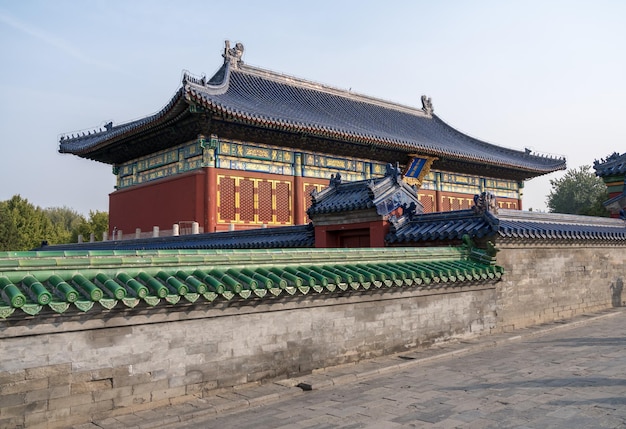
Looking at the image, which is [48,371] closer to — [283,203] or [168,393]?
[168,393]

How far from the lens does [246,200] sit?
63.1 feet

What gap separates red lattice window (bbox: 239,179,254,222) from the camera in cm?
1908

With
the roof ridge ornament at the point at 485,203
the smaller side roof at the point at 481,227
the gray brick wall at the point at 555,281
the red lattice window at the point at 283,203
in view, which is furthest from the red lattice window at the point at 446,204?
the roof ridge ornament at the point at 485,203

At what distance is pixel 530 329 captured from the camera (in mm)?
10539

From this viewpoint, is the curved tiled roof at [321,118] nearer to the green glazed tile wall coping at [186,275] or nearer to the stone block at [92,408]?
the green glazed tile wall coping at [186,275]

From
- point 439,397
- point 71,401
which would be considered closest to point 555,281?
point 439,397

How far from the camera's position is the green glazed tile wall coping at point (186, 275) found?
4945 millimetres

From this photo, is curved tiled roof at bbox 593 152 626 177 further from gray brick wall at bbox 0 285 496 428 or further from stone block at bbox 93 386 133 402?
stone block at bbox 93 386 133 402

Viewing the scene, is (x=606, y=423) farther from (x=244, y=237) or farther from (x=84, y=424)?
(x=244, y=237)

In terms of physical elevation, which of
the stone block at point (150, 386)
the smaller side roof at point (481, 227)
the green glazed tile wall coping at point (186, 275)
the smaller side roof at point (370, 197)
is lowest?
the stone block at point (150, 386)

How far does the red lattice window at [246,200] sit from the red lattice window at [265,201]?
1.09 feet

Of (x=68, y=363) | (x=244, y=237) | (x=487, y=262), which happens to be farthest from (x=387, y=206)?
(x=68, y=363)

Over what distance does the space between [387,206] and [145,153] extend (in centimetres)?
1338

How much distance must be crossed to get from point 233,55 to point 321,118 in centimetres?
468
